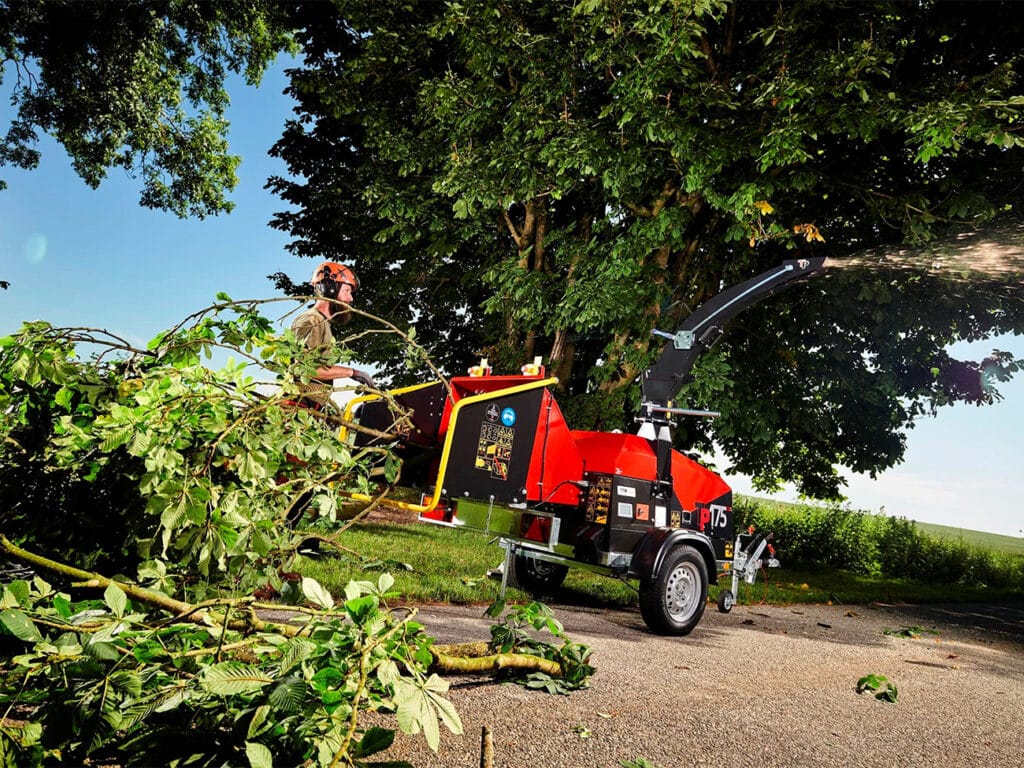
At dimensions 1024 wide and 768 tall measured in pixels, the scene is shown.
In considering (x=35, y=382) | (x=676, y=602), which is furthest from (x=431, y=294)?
(x=35, y=382)

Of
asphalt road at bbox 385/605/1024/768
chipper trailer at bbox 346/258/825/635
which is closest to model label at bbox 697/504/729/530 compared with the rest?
chipper trailer at bbox 346/258/825/635

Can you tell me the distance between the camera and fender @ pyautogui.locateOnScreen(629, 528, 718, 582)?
22.1 feet

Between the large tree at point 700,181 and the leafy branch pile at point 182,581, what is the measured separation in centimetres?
678

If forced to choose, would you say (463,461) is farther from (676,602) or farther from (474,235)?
(474,235)

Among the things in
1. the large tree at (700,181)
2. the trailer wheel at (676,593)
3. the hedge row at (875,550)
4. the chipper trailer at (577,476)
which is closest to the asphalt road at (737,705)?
the trailer wheel at (676,593)

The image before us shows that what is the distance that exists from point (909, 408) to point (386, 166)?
12.5 metres

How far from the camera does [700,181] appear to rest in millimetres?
11359

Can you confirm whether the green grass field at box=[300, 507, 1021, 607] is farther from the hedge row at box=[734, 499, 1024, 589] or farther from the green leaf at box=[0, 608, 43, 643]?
the hedge row at box=[734, 499, 1024, 589]

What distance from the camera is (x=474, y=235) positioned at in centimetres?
1620

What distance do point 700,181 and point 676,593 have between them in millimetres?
6615

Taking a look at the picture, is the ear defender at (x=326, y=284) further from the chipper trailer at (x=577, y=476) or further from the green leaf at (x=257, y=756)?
the green leaf at (x=257, y=756)

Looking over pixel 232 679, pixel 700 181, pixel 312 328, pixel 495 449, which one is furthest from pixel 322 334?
pixel 700 181

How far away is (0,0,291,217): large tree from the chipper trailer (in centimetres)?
1698

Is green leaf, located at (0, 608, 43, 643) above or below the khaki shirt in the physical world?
below
